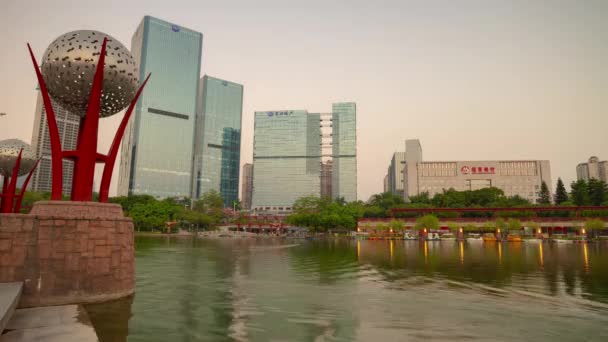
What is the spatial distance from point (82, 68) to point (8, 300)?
8.69 m

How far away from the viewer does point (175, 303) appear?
1362 centimetres

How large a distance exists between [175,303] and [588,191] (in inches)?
4692

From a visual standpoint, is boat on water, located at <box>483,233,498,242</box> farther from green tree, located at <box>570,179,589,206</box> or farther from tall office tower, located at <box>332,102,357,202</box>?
tall office tower, located at <box>332,102,357,202</box>

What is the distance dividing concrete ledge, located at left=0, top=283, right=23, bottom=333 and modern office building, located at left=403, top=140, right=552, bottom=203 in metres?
158

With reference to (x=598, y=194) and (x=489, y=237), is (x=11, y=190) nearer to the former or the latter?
(x=489, y=237)

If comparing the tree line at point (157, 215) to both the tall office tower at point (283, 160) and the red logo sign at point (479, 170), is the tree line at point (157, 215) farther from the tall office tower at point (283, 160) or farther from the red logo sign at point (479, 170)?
the red logo sign at point (479, 170)

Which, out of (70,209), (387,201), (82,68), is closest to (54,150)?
(70,209)

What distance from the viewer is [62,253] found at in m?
12.2

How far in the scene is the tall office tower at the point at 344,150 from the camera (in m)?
187

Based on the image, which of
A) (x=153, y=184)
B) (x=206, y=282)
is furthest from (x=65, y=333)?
(x=153, y=184)

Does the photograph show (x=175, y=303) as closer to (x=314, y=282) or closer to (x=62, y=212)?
(x=62, y=212)

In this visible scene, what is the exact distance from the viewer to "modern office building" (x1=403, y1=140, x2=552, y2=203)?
155500 mm

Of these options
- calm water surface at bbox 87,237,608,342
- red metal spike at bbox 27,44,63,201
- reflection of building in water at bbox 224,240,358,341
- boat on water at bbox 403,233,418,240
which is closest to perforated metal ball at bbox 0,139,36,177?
calm water surface at bbox 87,237,608,342

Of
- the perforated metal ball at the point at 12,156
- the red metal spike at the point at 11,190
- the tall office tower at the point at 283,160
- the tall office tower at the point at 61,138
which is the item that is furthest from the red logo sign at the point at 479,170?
the tall office tower at the point at 61,138
